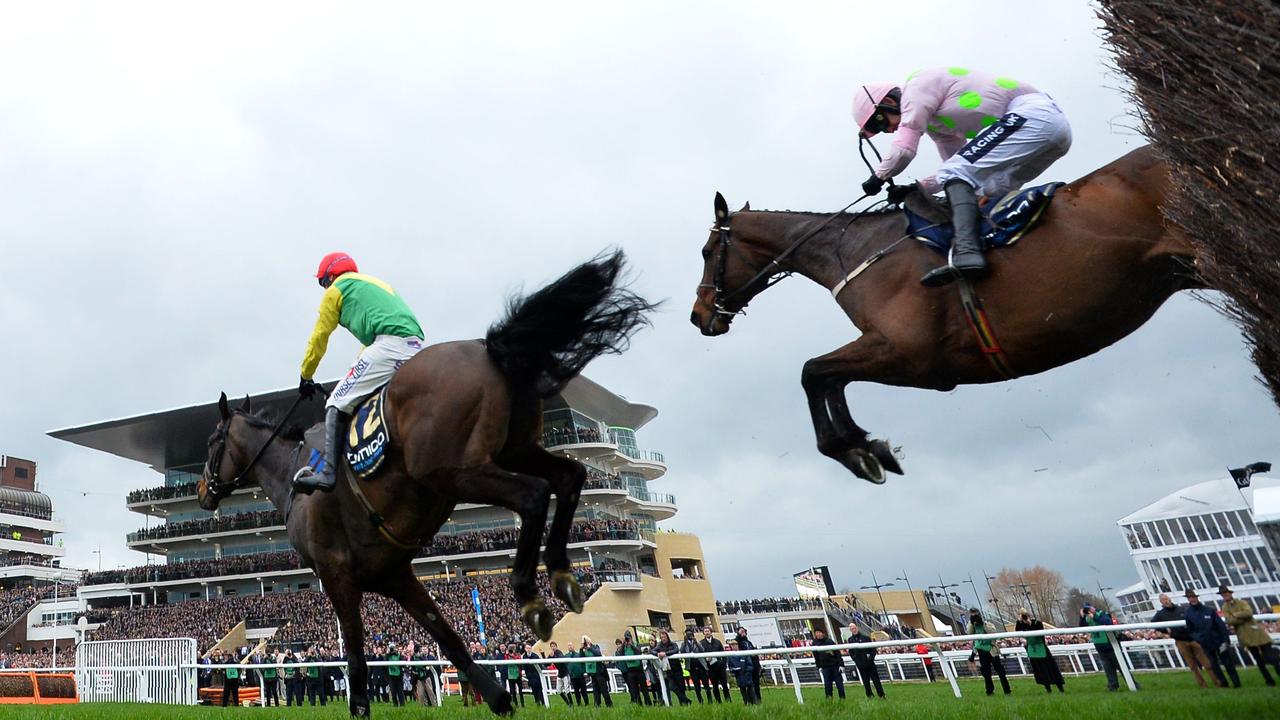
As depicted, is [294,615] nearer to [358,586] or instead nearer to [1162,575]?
[1162,575]

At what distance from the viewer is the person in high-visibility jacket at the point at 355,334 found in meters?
6.13

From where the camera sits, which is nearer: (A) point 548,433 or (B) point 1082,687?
(B) point 1082,687

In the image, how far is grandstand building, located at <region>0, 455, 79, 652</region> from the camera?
2453 inches

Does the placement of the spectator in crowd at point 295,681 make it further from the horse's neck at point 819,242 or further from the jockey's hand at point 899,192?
the jockey's hand at point 899,192

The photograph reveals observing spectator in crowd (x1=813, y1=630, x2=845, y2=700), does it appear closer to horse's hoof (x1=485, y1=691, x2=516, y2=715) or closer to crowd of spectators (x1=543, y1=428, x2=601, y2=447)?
horse's hoof (x1=485, y1=691, x2=516, y2=715)

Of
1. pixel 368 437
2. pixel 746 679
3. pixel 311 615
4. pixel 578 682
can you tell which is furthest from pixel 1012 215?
pixel 311 615

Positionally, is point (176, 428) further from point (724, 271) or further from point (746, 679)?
point (724, 271)

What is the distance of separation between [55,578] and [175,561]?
3179 centimetres

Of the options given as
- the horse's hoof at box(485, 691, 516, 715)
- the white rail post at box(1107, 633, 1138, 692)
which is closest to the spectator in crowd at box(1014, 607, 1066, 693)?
the white rail post at box(1107, 633, 1138, 692)

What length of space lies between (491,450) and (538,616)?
1.09m

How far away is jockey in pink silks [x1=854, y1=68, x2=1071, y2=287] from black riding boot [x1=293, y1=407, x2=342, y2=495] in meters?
4.06

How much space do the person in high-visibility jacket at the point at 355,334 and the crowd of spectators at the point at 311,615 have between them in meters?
33.6

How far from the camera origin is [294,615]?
160 feet

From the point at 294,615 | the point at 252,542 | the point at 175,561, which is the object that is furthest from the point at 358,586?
the point at 175,561
